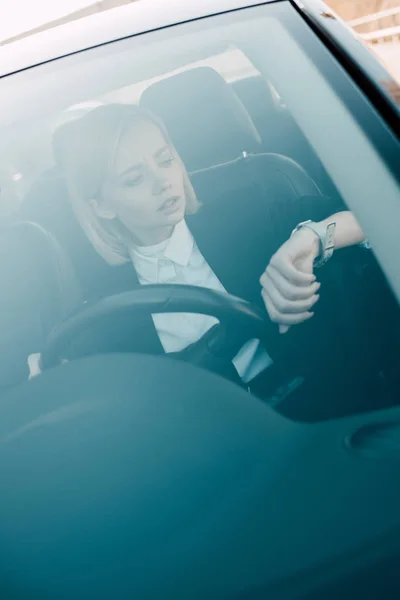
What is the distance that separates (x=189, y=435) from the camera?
3.03 feet

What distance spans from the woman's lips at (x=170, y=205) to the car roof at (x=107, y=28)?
0.55 metres

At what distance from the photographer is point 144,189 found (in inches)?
45.1

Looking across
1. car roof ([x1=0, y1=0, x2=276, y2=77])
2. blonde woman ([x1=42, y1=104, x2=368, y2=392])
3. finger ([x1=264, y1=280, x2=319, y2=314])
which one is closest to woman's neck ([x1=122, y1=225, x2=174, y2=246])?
blonde woman ([x1=42, y1=104, x2=368, y2=392])

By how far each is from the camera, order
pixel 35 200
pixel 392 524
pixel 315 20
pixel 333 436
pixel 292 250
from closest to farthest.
→ pixel 392 524 → pixel 333 436 → pixel 292 250 → pixel 35 200 → pixel 315 20

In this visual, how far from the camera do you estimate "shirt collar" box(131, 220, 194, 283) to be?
3.58 ft

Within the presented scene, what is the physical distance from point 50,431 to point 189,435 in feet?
0.75

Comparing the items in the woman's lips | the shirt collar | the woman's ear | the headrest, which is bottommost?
the shirt collar

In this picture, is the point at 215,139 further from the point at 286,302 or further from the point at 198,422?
the point at 198,422

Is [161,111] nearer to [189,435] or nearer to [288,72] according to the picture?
[288,72]

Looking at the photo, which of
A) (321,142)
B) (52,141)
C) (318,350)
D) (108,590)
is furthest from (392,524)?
(52,141)

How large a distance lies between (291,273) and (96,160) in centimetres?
47

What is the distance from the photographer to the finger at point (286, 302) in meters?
1.01

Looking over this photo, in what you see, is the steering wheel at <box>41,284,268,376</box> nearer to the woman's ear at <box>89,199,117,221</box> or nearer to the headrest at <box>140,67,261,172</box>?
the woman's ear at <box>89,199,117,221</box>

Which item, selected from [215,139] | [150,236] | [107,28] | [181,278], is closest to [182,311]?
[181,278]
